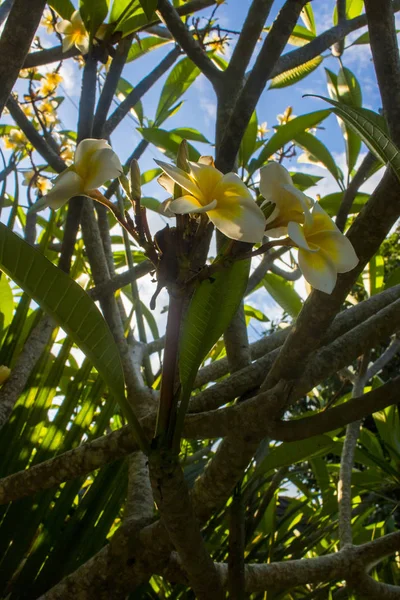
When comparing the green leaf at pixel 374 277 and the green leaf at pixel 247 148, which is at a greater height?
the green leaf at pixel 247 148

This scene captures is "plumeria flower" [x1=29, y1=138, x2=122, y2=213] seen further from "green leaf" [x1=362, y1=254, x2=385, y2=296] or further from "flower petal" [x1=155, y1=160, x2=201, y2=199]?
"green leaf" [x1=362, y1=254, x2=385, y2=296]

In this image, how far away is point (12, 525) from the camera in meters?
0.78

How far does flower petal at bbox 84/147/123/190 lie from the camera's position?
0.44 m

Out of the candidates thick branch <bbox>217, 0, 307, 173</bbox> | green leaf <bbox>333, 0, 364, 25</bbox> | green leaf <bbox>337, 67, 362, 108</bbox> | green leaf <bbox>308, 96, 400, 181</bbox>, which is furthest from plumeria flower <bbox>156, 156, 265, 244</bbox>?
green leaf <bbox>333, 0, 364, 25</bbox>

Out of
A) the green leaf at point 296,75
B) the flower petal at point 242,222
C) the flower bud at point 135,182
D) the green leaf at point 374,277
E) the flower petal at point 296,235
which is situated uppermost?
A: the green leaf at point 296,75

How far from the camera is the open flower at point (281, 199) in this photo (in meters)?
0.42

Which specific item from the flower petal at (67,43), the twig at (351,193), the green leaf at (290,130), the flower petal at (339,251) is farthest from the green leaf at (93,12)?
the flower petal at (339,251)

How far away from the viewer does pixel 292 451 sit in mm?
774

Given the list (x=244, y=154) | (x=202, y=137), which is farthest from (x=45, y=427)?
(x=202, y=137)

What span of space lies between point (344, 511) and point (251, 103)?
70cm

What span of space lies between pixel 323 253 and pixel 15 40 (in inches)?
20.1

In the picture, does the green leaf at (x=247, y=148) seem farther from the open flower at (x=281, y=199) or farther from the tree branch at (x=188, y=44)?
the open flower at (x=281, y=199)

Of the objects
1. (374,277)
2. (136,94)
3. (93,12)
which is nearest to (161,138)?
(136,94)

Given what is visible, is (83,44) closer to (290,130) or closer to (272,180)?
(290,130)
